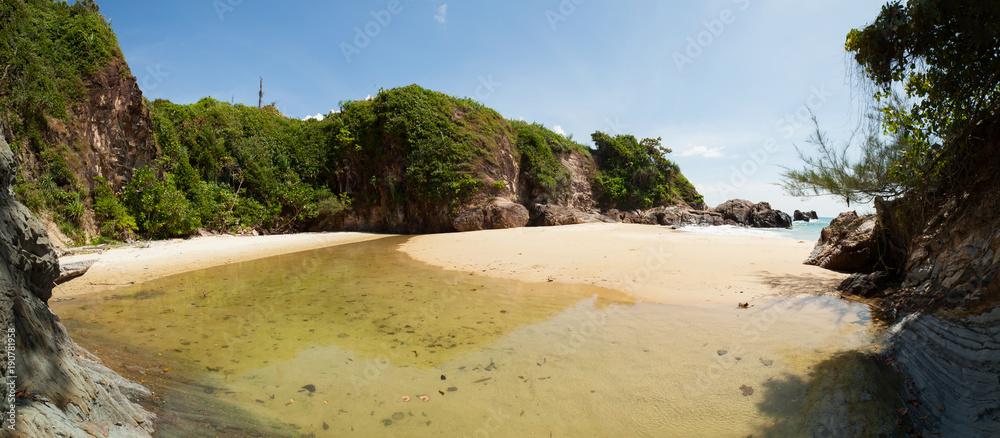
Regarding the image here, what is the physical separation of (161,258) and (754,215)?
106 feet

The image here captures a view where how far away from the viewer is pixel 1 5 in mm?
9492

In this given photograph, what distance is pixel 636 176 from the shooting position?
2877cm

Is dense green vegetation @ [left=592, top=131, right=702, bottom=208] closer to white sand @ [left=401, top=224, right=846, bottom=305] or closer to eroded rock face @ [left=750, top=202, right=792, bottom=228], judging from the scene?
eroded rock face @ [left=750, top=202, right=792, bottom=228]

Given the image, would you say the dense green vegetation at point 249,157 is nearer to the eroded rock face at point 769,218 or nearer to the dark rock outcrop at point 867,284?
the eroded rock face at point 769,218

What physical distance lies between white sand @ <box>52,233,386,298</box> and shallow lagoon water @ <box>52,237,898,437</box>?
130 centimetres

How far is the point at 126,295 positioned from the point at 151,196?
9012mm

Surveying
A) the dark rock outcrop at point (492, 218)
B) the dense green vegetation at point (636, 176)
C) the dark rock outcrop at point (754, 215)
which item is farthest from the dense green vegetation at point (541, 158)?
the dark rock outcrop at point (754, 215)

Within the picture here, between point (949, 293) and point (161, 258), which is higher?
point (949, 293)

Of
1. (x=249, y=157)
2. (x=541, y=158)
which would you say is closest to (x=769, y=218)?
(x=541, y=158)

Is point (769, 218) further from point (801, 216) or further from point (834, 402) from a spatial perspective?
point (834, 402)

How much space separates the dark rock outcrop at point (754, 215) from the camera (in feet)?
88.3

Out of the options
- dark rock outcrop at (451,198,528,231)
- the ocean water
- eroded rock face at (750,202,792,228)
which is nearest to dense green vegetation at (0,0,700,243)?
dark rock outcrop at (451,198,528,231)

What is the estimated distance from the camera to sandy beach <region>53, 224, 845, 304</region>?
220 inches

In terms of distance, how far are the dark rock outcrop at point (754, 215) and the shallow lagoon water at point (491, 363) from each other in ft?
85.0
